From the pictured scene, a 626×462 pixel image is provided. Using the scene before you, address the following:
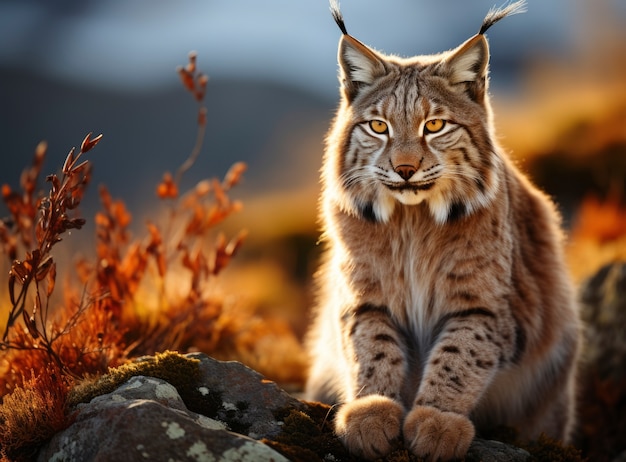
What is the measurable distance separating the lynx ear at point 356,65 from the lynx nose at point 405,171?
741mm

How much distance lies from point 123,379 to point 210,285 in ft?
9.39

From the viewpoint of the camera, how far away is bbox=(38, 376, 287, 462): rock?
105 inches

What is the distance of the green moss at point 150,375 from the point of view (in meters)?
3.24

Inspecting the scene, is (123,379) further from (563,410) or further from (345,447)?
(563,410)

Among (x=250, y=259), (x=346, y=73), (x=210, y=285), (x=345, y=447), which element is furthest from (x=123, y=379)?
(x=250, y=259)

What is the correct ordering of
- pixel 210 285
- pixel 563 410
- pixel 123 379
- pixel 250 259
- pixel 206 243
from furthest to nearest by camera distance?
pixel 250 259 < pixel 206 243 < pixel 210 285 < pixel 563 410 < pixel 123 379

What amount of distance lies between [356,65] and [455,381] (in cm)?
183

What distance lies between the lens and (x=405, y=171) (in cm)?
357

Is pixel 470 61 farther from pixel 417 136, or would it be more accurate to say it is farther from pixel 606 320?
pixel 606 320

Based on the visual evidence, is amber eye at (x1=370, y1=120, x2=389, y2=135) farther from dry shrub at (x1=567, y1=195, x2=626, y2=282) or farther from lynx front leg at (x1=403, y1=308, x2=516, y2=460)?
dry shrub at (x1=567, y1=195, x2=626, y2=282)

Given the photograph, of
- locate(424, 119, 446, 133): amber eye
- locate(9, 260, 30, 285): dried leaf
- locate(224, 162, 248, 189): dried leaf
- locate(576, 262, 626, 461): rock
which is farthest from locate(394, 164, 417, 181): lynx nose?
locate(576, 262, 626, 461): rock

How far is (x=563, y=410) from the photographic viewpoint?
4.69 metres

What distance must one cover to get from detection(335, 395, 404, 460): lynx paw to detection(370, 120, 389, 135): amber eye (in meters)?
1.38

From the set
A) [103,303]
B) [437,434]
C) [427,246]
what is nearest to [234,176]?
[103,303]
